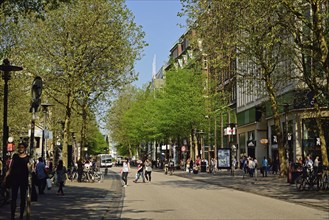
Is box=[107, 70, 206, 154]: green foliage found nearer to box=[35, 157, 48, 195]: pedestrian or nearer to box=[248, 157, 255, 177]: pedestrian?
box=[248, 157, 255, 177]: pedestrian

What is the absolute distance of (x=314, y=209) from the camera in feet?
59.8

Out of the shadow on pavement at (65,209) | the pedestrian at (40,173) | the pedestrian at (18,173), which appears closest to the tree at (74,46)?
the pedestrian at (40,173)

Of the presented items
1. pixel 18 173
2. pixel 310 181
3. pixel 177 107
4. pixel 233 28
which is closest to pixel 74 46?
pixel 233 28

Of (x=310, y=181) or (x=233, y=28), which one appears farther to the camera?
(x=233, y=28)

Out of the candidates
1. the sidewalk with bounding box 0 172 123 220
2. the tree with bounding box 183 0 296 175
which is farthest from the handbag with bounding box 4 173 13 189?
the tree with bounding box 183 0 296 175

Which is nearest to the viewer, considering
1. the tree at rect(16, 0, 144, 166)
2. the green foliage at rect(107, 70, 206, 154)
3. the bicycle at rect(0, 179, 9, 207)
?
the bicycle at rect(0, 179, 9, 207)

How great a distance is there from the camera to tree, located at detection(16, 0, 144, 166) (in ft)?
112

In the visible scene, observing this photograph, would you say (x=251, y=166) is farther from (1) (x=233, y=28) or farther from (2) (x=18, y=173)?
(2) (x=18, y=173)

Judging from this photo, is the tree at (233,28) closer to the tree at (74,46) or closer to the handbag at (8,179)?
the tree at (74,46)

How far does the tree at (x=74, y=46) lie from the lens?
34281 mm

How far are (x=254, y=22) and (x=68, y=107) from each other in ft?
47.8

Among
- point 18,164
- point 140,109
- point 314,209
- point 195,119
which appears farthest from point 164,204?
point 140,109

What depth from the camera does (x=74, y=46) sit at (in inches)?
1358

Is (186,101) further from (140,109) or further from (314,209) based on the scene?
(314,209)
